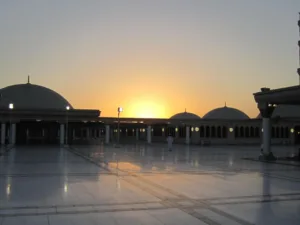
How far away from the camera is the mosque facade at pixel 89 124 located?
54281 millimetres

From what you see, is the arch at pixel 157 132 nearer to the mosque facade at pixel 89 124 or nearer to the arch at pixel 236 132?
the mosque facade at pixel 89 124

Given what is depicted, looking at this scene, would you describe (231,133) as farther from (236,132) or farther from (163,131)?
(163,131)

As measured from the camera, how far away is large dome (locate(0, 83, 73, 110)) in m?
65.1

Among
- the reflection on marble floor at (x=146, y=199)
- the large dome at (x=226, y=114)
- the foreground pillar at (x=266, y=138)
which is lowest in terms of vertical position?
the reflection on marble floor at (x=146, y=199)

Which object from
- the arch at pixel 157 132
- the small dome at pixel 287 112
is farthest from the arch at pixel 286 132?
the arch at pixel 157 132

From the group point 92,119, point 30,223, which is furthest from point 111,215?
point 92,119

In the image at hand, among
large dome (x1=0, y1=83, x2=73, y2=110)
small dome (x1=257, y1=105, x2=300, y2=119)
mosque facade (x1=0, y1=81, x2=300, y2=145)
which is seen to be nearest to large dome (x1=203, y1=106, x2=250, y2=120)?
small dome (x1=257, y1=105, x2=300, y2=119)

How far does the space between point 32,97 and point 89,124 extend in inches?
421

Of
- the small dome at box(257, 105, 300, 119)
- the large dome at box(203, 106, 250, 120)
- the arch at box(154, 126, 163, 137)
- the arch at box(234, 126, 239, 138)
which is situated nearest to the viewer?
the arch at box(234, 126, 239, 138)

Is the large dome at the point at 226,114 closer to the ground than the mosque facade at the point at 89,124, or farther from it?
farther from it

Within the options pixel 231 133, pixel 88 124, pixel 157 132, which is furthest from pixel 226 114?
pixel 88 124

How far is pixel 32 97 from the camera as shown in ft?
220

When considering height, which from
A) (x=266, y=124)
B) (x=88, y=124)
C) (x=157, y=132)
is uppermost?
(x=88, y=124)

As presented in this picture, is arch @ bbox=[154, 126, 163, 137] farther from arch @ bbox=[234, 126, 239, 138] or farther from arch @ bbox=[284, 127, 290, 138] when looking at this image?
arch @ bbox=[284, 127, 290, 138]
